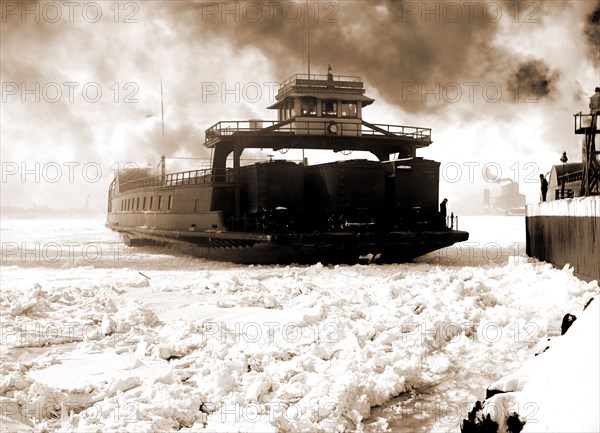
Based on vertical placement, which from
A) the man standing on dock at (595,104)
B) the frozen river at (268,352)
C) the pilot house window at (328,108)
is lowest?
the frozen river at (268,352)

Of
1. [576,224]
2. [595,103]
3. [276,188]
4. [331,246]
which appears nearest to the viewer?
[576,224]

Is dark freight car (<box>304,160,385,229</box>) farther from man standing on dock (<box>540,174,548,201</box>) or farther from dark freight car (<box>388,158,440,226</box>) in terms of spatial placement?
man standing on dock (<box>540,174,548,201</box>)

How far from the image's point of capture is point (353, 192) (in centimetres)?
2131

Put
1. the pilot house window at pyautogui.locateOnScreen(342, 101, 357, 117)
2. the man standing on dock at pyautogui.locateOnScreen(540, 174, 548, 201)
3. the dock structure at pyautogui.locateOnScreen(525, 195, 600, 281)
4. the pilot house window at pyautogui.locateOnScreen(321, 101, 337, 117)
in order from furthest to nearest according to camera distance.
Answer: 1. the pilot house window at pyautogui.locateOnScreen(342, 101, 357, 117)
2. the pilot house window at pyautogui.locateOnScreen(321, 101, 337, 117)
3. the man standing on dock at pyautogui.locateOnScreen(540, 174, 548, 201)
4. the dock structure at pyautogui.locateOnScreen(525, 195, 600, 281)

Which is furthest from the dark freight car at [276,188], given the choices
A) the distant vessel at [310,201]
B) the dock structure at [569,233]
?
the dock structure at [569,233]

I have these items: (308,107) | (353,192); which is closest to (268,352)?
(353,192)

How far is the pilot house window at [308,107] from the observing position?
27359mm

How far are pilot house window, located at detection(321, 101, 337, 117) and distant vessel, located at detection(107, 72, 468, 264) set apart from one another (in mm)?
381

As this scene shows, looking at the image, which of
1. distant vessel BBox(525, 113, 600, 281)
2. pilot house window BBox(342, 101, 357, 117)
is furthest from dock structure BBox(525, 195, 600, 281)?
pilot house window BBox(342, 101, 357, 117)

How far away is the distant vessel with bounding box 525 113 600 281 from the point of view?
46.2 feet

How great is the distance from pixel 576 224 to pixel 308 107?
595 inches

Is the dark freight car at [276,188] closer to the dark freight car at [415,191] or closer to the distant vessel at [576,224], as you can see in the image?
the dark freight car at [415,191]

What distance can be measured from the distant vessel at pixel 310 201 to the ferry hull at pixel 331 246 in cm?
4

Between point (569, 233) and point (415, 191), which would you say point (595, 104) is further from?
point (415, 191)
